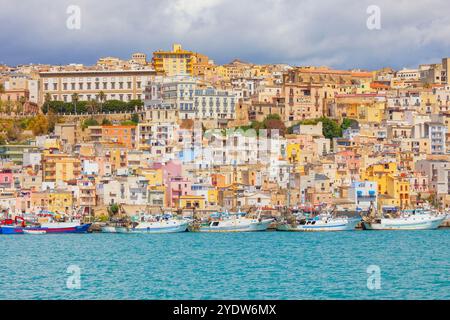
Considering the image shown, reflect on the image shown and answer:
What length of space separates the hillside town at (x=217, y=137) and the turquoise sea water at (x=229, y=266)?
7096 mm

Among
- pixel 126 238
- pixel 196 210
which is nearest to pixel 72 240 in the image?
pixel 126 238

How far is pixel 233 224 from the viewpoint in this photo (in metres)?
37.8

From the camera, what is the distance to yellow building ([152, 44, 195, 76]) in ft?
216

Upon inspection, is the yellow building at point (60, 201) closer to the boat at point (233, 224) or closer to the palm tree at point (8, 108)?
the boat at point (233, 224)

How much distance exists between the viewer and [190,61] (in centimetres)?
6738

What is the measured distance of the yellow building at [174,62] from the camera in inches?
2591

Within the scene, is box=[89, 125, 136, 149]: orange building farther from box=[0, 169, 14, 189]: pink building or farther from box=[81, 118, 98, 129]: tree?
box=[0, 169, 14, 189]: pink building

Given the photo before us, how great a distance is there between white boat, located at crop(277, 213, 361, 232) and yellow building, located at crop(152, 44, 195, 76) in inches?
1128

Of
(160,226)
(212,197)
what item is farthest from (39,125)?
(160,226)

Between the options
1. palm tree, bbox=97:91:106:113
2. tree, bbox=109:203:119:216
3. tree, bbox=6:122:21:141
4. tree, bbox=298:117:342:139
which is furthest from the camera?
palm tree, bbox=97:91:106:113

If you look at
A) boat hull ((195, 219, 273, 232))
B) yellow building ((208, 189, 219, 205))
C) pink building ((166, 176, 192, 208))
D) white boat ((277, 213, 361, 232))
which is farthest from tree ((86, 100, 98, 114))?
white boat ((277, 213, 361, 232))

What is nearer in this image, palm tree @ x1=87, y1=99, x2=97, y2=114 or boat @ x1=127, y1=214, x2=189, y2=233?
boat @ x1=127, y1=214, x2=189, y2=233

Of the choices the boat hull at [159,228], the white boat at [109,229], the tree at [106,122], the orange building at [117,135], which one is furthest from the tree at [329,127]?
the white boat at [109,229]
